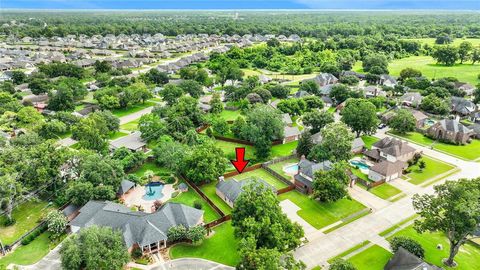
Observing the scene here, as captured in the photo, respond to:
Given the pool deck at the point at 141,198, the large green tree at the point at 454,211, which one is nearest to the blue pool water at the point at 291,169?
the pool deck at the point at 141,198

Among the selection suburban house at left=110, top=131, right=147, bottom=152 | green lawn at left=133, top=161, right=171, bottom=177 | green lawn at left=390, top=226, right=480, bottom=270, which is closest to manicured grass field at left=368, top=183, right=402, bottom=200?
green lawn at left=390, top=226, right=480, bottom=270

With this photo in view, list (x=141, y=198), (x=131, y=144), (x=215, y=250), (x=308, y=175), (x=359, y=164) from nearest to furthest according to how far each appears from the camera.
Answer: (x=215, y=250), (x=141, y=198), (x=308, y=175), (x=359, y=164), (x=131, y=144)

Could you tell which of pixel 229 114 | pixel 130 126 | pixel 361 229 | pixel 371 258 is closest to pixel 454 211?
pixel 371 258

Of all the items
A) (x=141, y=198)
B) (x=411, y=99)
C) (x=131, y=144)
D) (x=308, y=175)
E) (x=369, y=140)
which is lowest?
(x=141, y=198)

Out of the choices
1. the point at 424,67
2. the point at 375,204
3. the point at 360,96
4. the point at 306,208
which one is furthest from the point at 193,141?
the point at 424,67

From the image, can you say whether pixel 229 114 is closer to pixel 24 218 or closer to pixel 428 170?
pixel 428 170

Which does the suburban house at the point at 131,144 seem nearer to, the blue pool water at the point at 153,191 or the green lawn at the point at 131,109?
the blue pool water at the point at 153,191
